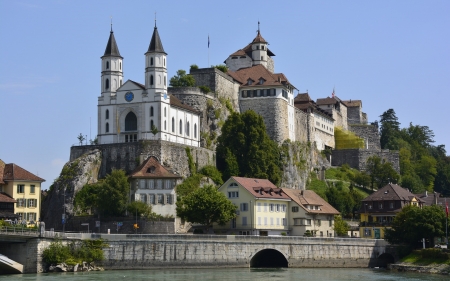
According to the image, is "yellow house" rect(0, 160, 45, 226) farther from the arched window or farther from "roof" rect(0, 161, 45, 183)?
the arched window

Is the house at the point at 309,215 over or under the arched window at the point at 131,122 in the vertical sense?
under

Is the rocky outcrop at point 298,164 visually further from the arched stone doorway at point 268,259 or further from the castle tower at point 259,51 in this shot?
the arched stone doorway at point 268,259

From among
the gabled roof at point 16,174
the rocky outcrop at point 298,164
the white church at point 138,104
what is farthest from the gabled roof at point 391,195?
the gabled roof at point 16,174

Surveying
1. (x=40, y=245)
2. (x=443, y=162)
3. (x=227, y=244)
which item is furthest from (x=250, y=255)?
(x=443, y=162)

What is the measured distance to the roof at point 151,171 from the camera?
313 ft

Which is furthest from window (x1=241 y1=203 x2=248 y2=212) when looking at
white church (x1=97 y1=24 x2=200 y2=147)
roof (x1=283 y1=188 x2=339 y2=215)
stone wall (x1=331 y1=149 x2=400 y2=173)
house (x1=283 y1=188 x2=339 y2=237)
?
stone wall (x1=331 y1=149 x2=400 y2=173)

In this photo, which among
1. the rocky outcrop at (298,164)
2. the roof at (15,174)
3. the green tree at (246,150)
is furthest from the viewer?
the rocky outcrop at (298,164)

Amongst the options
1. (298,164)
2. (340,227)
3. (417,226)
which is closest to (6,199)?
(340,227)

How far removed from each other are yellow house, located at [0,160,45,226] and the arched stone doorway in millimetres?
22808

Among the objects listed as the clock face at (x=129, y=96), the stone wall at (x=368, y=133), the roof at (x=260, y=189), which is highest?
the stone wall at (x=368, y=133)

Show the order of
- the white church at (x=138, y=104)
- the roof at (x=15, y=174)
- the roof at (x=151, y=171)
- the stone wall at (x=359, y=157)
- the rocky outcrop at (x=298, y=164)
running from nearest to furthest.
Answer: the roof at (x=15, y=174)
the roof at (x=151, y=171)
the white church at (x=138, y=104)
the rocky outcrop at (x=298, y=164)
the stone wall at (x=359, y=157)

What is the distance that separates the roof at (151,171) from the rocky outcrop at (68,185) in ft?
Answer: 17.0

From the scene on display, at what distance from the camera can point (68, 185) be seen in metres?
96.4

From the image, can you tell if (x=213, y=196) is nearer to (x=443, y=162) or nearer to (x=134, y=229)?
(x=134, y=229)
